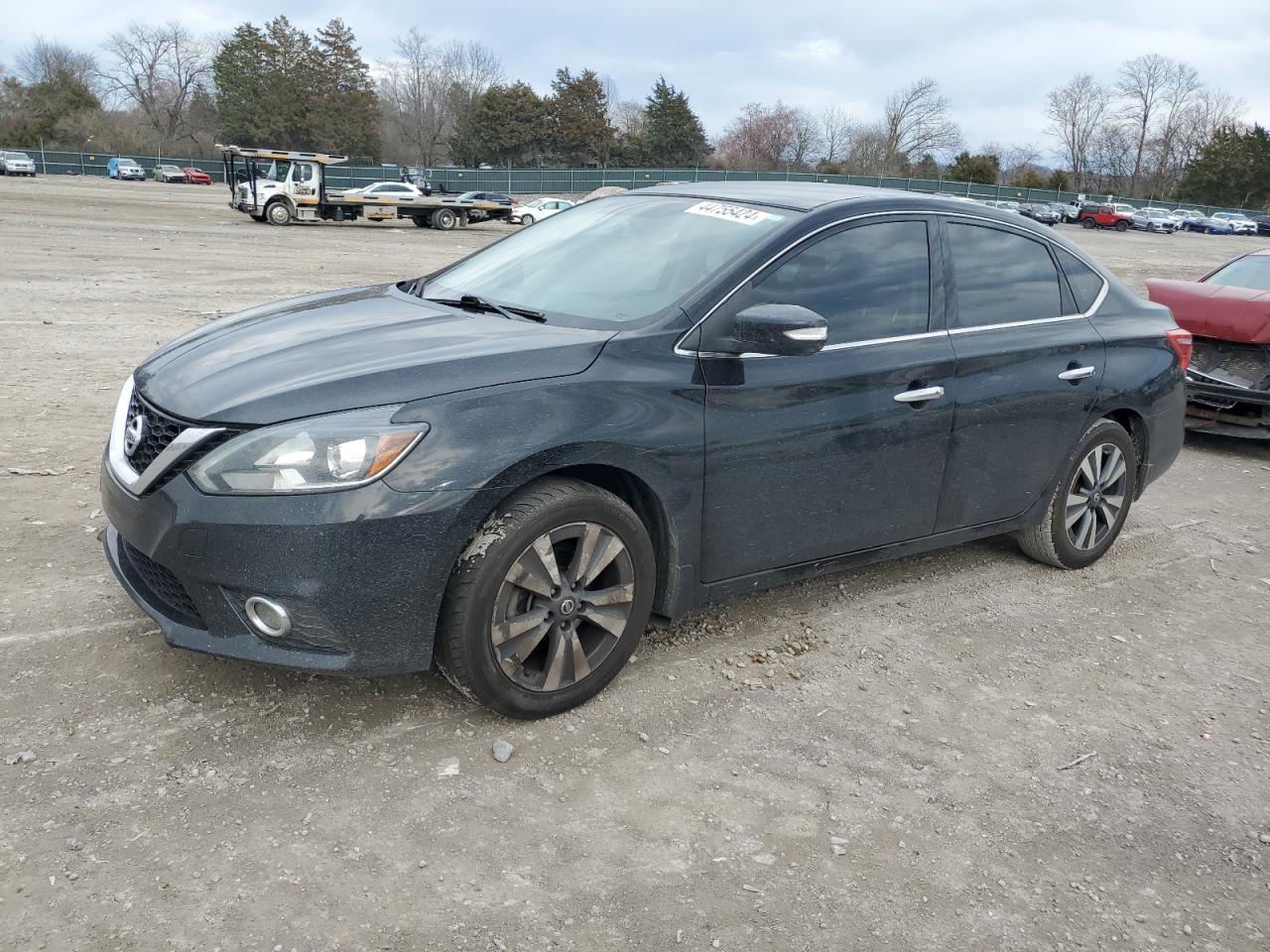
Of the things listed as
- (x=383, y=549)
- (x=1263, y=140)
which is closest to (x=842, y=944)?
(x=383, y=549)

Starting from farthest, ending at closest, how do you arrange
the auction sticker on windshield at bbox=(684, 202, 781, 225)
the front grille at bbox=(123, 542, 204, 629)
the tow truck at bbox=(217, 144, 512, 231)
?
the tow truck at bbox=(217, 144, 512, 231), the auction sticker on windshield at bbox=(684, 202, 781, 225), the front grille at bbox=(123, 542, 204, 629)

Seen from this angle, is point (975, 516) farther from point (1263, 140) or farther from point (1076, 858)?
point (1263, 140)

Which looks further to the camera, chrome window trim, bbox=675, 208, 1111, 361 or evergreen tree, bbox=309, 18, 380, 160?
evergreen tree, bbox=309, 18, 380, 160

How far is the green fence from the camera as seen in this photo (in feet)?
205

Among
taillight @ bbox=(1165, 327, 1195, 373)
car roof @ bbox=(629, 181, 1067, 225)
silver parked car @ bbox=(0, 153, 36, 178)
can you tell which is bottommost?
taillight @ bbox=(1165, 327, 1195, 373)

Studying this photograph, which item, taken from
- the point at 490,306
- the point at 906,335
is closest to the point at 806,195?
the point at 906,335

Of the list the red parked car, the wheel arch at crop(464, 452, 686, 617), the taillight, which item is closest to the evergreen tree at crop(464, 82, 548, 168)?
the red parked car

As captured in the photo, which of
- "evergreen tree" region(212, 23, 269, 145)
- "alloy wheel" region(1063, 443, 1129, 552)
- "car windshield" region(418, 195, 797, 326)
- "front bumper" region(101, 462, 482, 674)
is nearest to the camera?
"front bumper" region(101, 462, 482, 674)

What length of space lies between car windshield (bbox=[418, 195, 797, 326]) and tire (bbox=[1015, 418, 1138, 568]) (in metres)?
2.04

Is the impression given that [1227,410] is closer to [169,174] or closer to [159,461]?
[159,461]

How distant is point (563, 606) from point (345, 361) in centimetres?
103

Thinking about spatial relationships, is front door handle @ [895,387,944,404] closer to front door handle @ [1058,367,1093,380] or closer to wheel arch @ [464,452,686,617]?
front door handle @ [1058,367,1093,380]

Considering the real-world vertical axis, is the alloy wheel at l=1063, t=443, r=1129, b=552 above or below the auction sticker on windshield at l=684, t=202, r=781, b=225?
below

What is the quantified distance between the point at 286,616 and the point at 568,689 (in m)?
0.95
